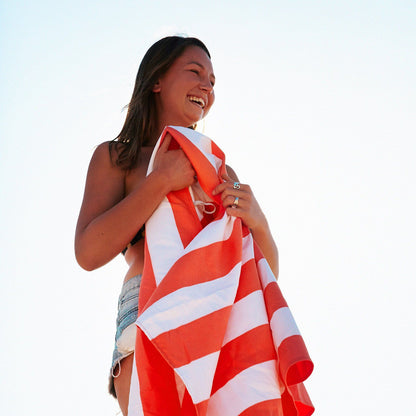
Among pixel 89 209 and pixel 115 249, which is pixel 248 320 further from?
pixel 89 209

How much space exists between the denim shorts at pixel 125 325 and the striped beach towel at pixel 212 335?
0.21m

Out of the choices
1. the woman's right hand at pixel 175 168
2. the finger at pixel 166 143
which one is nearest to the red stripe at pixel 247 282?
the woman's right hand at pixel 175 168

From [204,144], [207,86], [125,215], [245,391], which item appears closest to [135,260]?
[125,215]

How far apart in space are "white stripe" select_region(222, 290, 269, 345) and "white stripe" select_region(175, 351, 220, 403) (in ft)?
0.45

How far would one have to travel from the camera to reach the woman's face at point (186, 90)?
8.45ft

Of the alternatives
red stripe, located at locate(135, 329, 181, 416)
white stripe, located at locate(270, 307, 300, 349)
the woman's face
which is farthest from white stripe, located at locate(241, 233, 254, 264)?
the woman's face

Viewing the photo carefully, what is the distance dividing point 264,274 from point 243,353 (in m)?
0.32

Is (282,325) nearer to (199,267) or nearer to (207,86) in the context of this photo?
(199,267)

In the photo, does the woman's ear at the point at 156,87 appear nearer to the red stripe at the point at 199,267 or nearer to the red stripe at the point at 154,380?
the red stripe at the point at 199,267

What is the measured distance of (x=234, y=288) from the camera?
1.78 meters

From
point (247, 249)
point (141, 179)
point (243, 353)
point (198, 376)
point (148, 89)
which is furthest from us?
point (148, 89)

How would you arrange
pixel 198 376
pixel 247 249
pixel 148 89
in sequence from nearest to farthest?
pixel 198 376
pixel 247 249
pixel 148 89

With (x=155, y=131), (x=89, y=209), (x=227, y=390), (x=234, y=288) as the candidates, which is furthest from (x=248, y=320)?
(x=155, y=131)

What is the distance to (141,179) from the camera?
2318 mm
